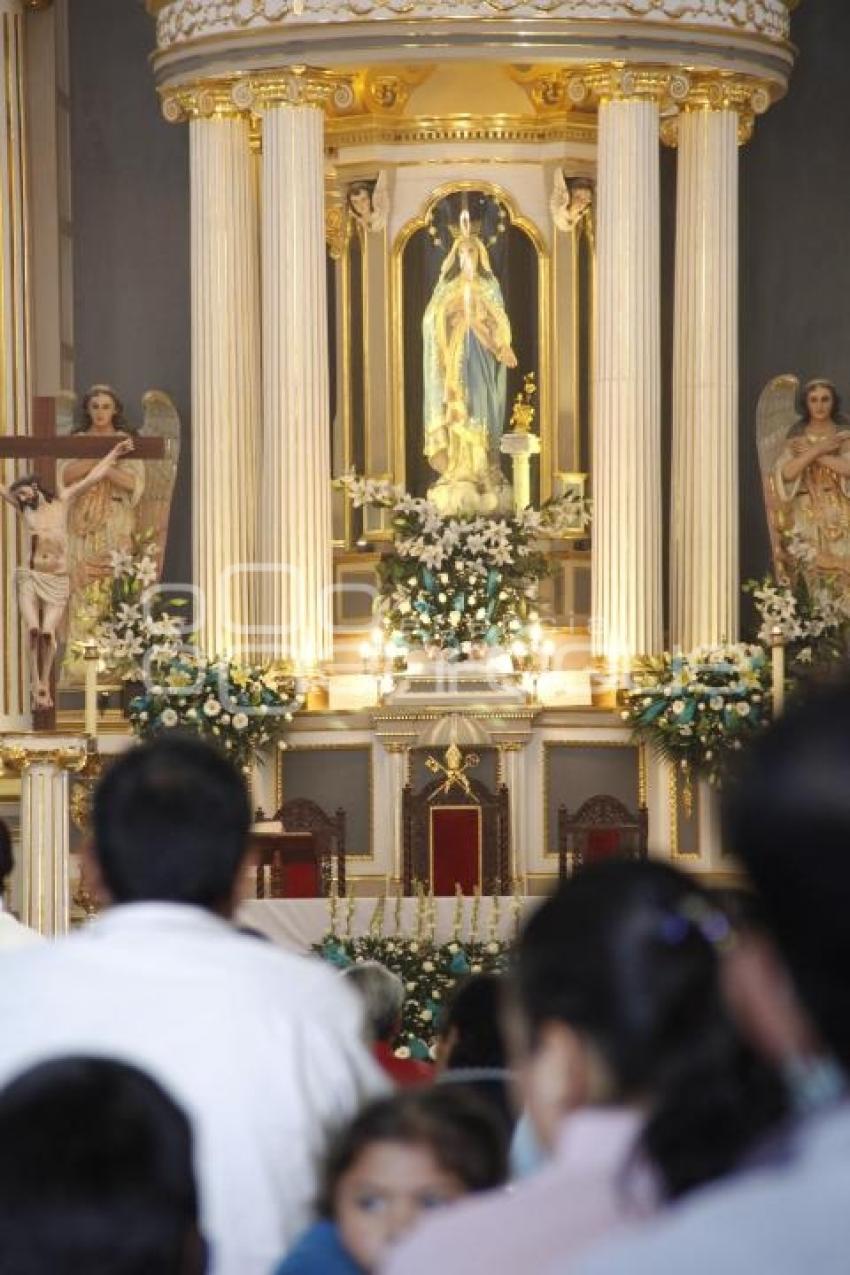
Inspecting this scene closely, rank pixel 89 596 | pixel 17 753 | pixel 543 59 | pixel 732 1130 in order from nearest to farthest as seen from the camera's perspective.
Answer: pixel 732 1130
pixel 17 753
pixel 543 59
pixel 89 596

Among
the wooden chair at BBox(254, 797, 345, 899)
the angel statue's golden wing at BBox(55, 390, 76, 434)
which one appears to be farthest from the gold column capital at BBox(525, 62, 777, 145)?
the wooden chair at BBox(254, 797, 345, 899)

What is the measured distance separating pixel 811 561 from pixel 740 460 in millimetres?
1343

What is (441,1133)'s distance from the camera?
12.6 feet

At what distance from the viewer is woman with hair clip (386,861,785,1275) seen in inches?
114

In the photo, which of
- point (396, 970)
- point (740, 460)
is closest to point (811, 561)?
point (740, 460)

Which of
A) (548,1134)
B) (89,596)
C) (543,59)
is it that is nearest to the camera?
(548,1134)

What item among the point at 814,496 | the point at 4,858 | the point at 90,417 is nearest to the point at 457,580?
the point at 814,496

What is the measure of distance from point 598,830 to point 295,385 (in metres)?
3.61

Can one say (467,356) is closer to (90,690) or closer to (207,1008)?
(90,690)

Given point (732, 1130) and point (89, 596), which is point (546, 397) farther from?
point (732, 1130)

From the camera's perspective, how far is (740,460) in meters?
20.8

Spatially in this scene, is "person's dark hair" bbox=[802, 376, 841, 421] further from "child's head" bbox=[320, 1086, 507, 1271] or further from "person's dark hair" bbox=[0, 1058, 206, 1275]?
"person's dark hair" bbox=[0, 1058, 206, 1275]

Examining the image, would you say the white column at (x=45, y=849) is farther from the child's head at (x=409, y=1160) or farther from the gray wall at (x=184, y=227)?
the child's head at (x=409, y=1160)

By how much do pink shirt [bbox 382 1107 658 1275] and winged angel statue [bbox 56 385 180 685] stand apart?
55.7 ft
